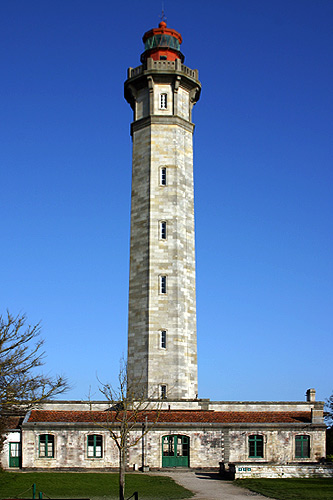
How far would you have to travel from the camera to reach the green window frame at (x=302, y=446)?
36.2 meters

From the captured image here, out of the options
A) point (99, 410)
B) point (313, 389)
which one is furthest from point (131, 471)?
point (313, 389)

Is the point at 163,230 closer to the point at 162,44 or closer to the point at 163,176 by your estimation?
the point at 163,176

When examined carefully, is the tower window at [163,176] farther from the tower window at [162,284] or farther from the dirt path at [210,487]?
the dirt path at [210,487]

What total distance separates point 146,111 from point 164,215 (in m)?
8.32

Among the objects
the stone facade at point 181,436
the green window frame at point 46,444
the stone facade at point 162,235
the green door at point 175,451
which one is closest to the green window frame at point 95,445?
the stone facade at point 181,436

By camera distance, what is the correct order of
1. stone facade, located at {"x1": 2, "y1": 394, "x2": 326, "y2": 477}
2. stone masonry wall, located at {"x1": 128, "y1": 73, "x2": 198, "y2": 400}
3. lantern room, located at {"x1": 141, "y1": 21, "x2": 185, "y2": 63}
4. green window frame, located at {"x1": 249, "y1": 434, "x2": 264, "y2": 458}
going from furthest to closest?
lantern room, located at {"x1": 141, "y1": 21, "x2": 185, "y2": 63} → stone masonry wall, located at {"x1": 128, "y1": 73, "x2": 198, "y2": 400} → green window frame, located at {"x1": 249, "y1": 434, "x2": 264, "y2": 458} → stone facade, located at {"x1": 2, "y1": 394, "x2": 326, "y2": 477}

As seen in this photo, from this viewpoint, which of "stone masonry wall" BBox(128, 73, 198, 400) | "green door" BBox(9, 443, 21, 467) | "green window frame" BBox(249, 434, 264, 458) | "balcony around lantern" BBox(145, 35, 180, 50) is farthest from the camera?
"balcony around lantern" BBox(145, 35, 180, 50)

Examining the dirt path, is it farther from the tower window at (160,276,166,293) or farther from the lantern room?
the lantern room

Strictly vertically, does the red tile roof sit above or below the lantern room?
below

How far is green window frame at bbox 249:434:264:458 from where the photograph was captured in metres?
35.8

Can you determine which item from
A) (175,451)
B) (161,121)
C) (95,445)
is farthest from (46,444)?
(161,121)

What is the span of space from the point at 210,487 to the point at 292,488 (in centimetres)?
378

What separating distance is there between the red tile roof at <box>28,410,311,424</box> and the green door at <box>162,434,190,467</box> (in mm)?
996

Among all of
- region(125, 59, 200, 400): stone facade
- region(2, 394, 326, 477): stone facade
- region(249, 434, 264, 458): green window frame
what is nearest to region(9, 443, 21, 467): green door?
region(2, 394, 326, 477): stone facade
